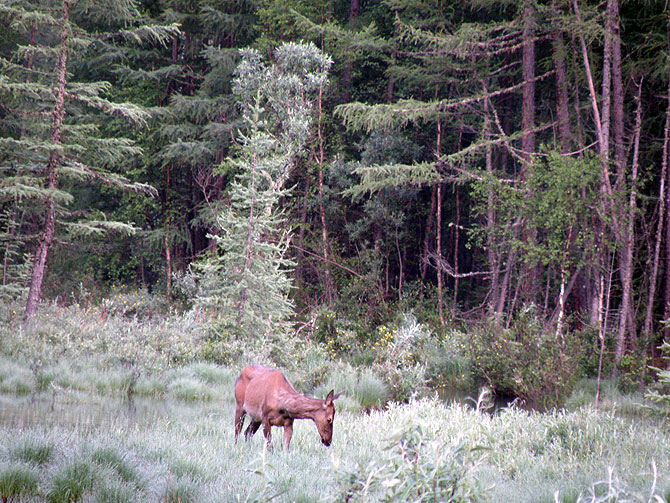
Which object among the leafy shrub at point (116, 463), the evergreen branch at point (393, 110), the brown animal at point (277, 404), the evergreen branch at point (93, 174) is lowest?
the leafy shrub at point (116, 463)

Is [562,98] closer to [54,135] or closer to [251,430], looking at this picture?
[54,135]

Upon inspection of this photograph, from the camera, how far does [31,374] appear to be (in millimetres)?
10383

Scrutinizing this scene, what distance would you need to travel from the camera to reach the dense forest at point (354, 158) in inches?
537

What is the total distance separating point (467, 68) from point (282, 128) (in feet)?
19.7

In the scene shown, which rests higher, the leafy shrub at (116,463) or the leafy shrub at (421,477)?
the leafy shrub at (421,477)

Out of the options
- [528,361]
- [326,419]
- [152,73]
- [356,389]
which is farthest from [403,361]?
[152,73]

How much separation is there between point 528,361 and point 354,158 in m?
12.2

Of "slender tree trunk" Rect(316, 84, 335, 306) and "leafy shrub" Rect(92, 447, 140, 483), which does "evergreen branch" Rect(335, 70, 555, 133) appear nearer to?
"slender tree trunk" Rect(316, 84, 335, 306)

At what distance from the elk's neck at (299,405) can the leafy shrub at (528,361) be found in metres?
7.24

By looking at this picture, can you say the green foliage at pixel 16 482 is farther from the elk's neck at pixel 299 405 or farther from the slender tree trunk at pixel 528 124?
the slender tree trunk at pixel 528 124

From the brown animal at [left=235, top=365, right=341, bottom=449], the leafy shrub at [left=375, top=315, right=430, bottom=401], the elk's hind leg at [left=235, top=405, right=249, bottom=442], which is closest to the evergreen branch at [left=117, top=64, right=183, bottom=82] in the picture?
the leafy shrub at [left=375, top=315, right=430, bottom=401]

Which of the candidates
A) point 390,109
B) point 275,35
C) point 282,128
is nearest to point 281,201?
point 282,128

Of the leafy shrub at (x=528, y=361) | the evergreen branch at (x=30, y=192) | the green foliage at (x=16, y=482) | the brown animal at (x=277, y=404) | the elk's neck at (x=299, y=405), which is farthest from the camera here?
the evergreen branch at (x=30, y=192)

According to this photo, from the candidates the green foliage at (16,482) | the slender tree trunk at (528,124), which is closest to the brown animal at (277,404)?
the green foliage at (16,482)
